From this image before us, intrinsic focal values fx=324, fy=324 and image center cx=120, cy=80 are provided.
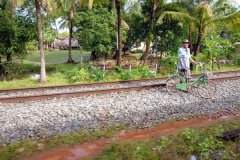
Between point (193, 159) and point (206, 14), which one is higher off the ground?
point (206, 14)

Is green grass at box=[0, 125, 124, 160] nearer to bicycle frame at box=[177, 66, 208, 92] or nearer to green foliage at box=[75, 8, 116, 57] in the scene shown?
bicycle frame at box=[177, 66, 208, 92]

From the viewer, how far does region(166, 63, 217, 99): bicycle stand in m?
11.9

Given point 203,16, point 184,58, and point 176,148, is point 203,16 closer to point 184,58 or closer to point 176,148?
point 184,58

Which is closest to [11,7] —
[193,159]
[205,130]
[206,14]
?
[206,14]

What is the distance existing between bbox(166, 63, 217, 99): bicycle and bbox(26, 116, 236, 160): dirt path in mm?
2878

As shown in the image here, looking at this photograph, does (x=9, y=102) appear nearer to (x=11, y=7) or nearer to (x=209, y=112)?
(x=209, y=112)

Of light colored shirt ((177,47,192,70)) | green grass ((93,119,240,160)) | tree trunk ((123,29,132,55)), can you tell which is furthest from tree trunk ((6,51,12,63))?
green grass ((93,119,240,160))

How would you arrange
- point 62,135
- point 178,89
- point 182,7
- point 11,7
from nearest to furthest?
1. point 62,135
2. point 178,89
3. point 11,7
4. point 182,7

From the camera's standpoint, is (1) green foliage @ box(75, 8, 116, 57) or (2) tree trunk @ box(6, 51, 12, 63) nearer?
(2) tree trunk @ box(6, 51, 12, 63)

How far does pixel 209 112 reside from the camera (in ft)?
31.7

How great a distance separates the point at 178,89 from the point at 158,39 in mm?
16698

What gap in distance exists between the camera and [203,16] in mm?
22484

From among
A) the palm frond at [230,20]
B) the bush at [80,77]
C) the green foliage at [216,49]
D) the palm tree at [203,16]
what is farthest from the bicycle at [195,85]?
the green foliage at [216,49]

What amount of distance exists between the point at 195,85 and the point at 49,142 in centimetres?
705
